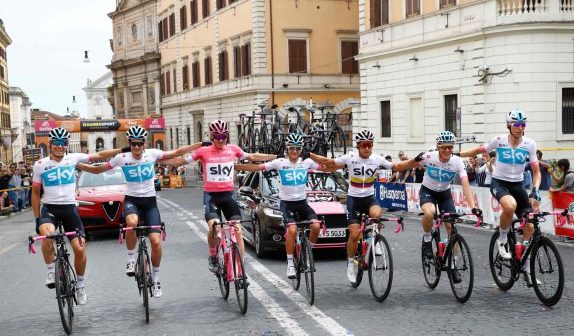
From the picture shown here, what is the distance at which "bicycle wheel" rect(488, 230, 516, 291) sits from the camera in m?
8.99

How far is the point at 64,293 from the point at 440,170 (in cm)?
456

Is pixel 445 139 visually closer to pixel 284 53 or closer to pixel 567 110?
pixel 567 110

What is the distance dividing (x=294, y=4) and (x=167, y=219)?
27.5 metres

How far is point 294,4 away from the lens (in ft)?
150

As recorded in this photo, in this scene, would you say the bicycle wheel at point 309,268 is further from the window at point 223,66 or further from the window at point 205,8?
the window at point 205,8

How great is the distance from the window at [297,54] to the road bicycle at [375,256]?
1451 inches

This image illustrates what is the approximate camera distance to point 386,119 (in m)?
33.1

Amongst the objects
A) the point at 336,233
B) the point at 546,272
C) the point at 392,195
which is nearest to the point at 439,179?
the point at 546,272

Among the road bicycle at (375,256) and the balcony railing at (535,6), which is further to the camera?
the balcony railing at (535,6)

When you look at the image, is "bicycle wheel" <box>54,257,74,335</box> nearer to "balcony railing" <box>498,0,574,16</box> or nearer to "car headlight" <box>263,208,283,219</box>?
"car headlight" <box>263,208,283,219</box>

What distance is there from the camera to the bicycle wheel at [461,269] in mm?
8492

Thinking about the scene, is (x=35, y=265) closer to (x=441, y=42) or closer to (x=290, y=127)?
(x=290, y=127)

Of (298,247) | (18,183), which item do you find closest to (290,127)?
(18,183)

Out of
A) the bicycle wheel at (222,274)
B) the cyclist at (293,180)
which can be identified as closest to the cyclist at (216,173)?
the bicycle wheel at (222,274)
